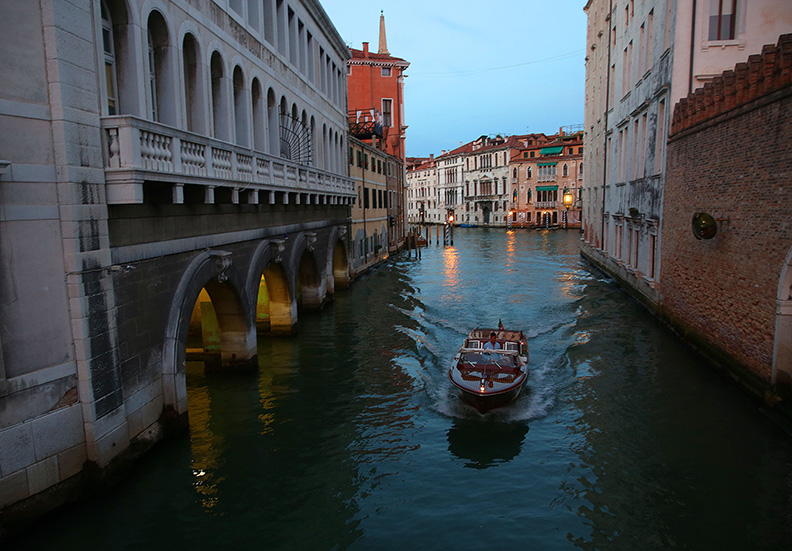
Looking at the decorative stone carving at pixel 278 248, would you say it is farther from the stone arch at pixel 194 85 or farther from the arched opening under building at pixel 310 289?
the arched opening under building at pixel 310 289

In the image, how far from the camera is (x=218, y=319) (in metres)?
A: 14.1

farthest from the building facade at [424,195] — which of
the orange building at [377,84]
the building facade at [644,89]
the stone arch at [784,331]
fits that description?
the stone arch at [784,331]

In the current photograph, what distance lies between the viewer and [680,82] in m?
18.3

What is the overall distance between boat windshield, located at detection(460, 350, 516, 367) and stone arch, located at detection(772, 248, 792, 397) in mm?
5413

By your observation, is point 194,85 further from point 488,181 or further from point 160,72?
point 488,181

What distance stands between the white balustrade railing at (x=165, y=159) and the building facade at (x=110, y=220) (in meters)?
0.03

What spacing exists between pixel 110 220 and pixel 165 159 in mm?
1416

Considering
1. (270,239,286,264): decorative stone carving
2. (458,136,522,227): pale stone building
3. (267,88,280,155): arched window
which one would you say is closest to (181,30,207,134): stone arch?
(270,239,286,264): decorative stone carving

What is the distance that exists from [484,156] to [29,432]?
86823mm

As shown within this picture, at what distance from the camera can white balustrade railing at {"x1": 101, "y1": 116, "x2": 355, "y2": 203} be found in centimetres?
827

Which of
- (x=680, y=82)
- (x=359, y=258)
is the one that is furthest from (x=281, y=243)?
(x=359, y=258)

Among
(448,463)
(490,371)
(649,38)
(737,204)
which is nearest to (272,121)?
(490,371)

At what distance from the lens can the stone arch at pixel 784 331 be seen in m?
10.8

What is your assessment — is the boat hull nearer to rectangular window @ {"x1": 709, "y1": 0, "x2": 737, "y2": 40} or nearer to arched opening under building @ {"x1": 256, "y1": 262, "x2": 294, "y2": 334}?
arched opening under building @ {"x1": 256, "y1": 262, "x2": 294, "y2": 334}
